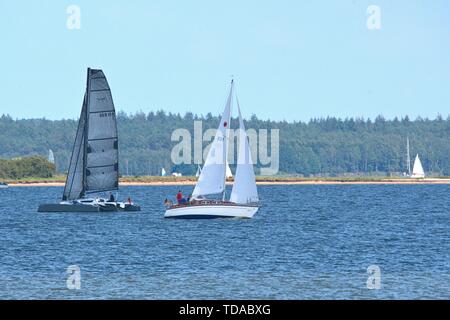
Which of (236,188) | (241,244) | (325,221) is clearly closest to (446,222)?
(325,221)

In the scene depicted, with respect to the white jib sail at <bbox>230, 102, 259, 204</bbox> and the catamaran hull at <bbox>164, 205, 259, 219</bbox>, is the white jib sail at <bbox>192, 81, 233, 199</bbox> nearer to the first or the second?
the white jib sail at <bbox>230, 102, 259, 204</bbox>

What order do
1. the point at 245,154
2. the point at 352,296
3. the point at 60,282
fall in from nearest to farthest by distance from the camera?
the point at 352,296 → the point at 60,282 → the point at 245,154

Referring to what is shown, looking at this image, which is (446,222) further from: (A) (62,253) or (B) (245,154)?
(A) (62,253)

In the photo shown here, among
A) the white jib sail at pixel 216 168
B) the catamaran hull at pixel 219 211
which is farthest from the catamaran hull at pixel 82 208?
the white jib sail at pixel 216 168

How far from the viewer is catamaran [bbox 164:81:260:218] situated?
3071 inches

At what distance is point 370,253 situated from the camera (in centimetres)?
5981

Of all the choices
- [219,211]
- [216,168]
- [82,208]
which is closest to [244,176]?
[216,168]

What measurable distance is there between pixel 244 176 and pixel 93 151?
20921 millimetres

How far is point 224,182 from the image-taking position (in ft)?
262

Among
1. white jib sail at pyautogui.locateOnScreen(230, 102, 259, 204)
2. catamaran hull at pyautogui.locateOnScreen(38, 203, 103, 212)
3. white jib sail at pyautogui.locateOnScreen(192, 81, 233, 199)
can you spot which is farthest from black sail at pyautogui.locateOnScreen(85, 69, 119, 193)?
white jib sail at pyautogui.locateOnScreen(230, 102, 259, 204)

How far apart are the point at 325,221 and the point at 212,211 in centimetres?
1163

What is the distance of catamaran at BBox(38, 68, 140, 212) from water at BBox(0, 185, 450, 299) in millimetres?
2248

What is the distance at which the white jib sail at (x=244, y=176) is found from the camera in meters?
77.2

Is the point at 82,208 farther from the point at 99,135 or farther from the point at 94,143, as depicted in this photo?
the point at 99,135
